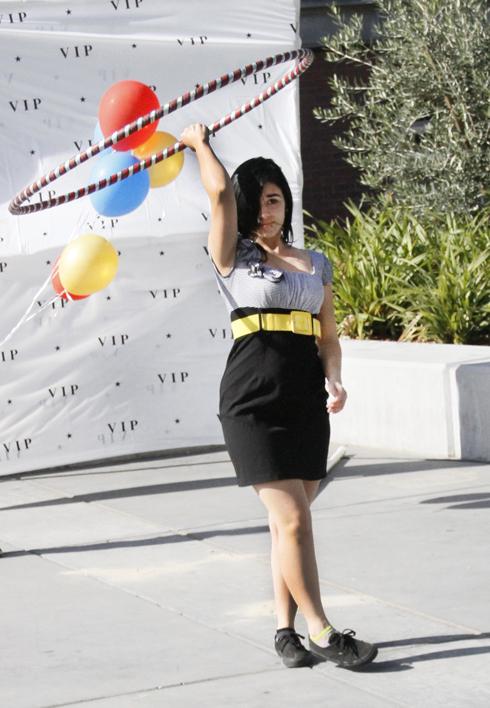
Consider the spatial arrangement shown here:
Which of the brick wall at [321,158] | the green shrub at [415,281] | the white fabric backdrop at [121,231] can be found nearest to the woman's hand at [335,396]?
the white fabric backdrop at [121,231]

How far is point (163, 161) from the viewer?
748 centimetres

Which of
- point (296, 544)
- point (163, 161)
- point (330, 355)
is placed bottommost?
point (296, 544)

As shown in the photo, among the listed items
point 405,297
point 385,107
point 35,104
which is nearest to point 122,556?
point 35,104

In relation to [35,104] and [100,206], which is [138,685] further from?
[35,104]

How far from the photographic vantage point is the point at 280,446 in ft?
16.4

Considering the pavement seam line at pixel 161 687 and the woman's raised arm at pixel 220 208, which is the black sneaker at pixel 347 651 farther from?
the woman's raised arm at pixel 220 208

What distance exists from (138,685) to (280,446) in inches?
37.6

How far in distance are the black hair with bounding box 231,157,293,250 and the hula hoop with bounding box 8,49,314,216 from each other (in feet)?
1.63

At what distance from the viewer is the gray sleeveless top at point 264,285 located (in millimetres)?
5059

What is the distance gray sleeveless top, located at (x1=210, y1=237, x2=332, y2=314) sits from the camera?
5.06m

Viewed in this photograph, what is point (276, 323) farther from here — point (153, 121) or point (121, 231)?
point (121, 231)

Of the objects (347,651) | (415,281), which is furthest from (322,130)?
(347,651)

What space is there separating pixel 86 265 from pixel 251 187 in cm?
236

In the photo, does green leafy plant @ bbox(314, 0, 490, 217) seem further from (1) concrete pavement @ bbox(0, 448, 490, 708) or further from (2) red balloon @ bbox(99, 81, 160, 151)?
(2) red balloon @ bbox(99, 81, 160, 151)
